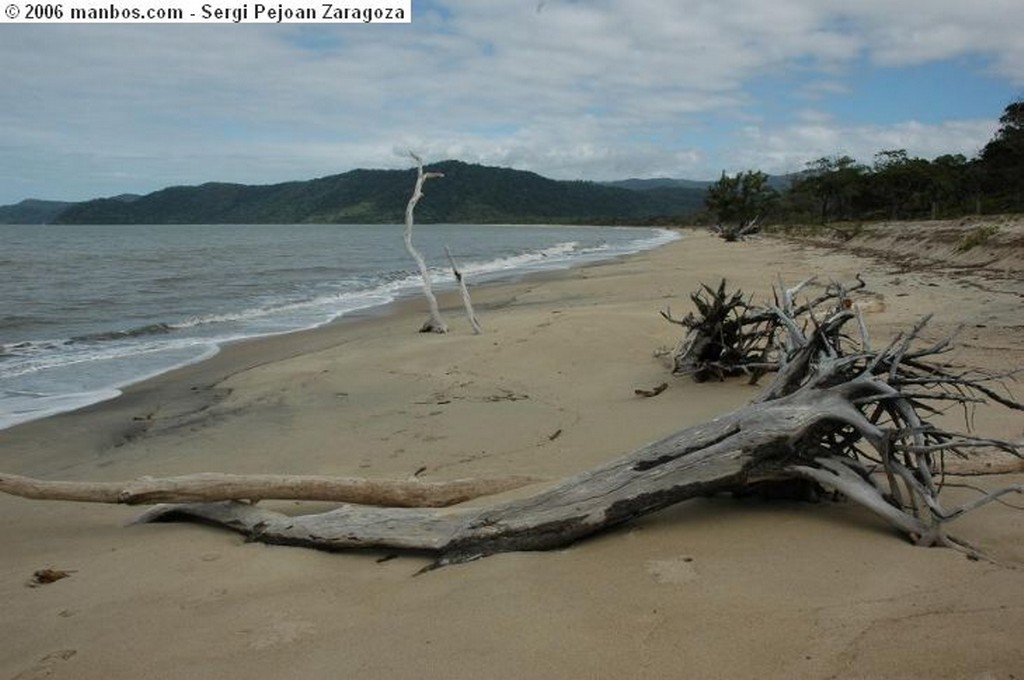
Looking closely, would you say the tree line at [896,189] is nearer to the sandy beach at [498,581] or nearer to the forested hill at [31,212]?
the sandy beach at [498,581]

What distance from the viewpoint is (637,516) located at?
3.57 meters

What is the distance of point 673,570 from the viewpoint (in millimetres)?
3086

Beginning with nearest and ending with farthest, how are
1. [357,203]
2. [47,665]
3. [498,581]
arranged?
[47,665] < [498,581] < [357,203]

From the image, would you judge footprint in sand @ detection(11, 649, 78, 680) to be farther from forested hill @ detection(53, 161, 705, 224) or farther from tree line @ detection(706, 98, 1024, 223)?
forested hill @ detection(53, 161, 705, 224)

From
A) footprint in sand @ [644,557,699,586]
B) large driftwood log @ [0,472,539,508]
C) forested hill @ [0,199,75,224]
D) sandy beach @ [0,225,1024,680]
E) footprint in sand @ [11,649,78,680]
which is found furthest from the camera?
forested hill @ [0,199,75,224]

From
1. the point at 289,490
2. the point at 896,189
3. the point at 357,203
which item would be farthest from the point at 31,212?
the point at 289,490

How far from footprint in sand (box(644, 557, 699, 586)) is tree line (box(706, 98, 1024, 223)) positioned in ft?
114

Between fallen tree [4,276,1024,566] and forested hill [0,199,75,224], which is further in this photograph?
forested hill [0,199,75,224]

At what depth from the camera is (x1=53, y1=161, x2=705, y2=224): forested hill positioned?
15275 cm

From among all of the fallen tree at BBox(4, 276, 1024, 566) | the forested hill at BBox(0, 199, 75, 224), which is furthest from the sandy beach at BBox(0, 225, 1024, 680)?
the forested hill at BBox(0, 199, 75, 224)

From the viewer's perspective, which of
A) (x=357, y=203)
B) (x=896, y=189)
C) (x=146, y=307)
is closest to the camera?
(x=146, y=307)

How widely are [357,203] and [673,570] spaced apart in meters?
156

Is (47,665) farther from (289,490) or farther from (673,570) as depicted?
(673,570)

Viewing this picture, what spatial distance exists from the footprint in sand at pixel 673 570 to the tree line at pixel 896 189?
34817mm
